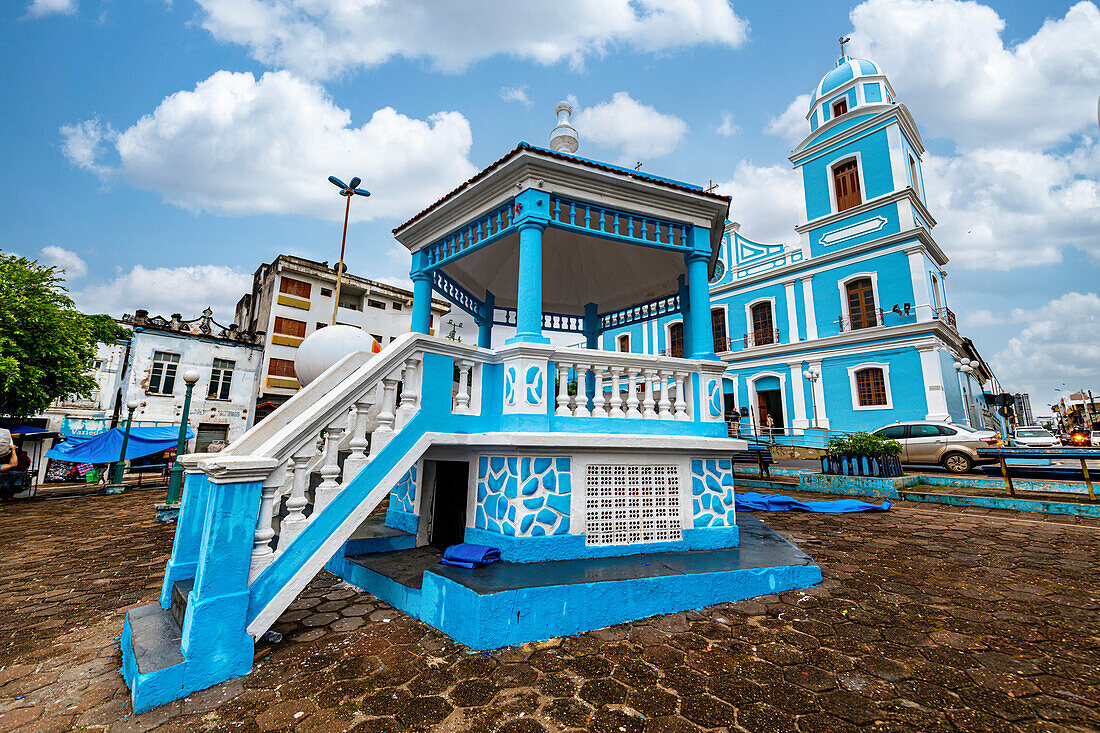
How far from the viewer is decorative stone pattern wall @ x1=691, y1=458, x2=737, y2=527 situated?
17.8 ft

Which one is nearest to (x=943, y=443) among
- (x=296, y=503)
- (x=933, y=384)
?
(x=933, y=384)

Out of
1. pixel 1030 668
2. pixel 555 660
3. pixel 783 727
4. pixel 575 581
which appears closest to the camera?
pixel 783 727

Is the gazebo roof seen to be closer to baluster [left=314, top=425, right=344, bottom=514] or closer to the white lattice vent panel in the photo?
the white lattice vent panel

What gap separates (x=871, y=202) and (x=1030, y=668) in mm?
23387

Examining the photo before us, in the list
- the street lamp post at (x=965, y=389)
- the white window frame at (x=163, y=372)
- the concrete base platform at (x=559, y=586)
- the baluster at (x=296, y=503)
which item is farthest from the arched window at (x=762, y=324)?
the white window frame at (x=163, y=372)

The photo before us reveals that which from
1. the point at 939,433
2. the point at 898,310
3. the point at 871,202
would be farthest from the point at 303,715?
the point at 871,202

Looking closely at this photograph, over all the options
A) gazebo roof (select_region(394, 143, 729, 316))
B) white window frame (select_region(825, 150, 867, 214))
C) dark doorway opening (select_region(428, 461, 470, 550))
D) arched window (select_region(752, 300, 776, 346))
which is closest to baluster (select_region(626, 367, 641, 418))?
gazebo roof (select_region(394, 143, 729, 316))

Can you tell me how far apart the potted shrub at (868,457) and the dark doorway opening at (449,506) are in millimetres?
11390

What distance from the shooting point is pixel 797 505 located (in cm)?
1025

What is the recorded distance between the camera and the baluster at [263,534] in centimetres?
322

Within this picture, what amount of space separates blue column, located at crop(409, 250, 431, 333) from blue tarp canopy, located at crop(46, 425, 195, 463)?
60.6 feet

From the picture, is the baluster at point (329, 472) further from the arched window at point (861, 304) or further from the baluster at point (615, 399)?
the arched window at point (861, 304)

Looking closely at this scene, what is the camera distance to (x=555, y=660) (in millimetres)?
3299

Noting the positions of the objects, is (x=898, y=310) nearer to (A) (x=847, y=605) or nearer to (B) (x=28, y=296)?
(A) (x=847, y=605)
